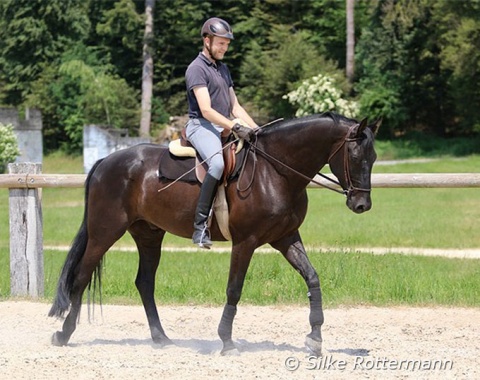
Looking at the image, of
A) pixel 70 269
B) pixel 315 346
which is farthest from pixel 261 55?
pixel 315 346

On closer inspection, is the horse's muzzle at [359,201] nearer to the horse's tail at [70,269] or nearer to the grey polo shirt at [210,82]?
the grey polo shirt at [210,82]

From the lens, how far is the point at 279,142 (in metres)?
7.10

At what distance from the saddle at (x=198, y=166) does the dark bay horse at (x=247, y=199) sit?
59mm

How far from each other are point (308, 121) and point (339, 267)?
3.89m

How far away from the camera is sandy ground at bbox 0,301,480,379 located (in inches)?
249

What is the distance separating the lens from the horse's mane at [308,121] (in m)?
6.89

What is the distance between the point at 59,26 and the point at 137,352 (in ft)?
176

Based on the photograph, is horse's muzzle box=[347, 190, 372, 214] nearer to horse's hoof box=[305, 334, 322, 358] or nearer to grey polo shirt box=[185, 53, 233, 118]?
horse's hoof box=[305, 334, 322, 358]

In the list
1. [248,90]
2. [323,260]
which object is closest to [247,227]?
[323,260]

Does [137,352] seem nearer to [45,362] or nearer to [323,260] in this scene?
[45,362]

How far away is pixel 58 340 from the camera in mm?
7703

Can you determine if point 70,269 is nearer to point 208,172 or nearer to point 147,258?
point 147,258

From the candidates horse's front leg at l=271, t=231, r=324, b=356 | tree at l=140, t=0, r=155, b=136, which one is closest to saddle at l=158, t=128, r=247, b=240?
horse's front leg at l=271, t=231, r=324, b=356

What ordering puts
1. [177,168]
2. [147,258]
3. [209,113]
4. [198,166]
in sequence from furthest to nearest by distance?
[147,258]
[177,168]
[198,166]
[209,113]
